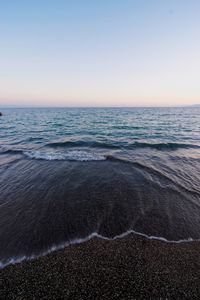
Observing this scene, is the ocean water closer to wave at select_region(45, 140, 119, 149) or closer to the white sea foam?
the white sea foam

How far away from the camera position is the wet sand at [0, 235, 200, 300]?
2.43 m

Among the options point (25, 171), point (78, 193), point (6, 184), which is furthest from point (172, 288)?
point (25, 171)

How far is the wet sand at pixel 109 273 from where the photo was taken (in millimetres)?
2426

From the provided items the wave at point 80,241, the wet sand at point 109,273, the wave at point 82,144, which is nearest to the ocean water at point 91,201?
the wave at point 80,241

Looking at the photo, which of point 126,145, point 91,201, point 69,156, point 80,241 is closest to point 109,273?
point 80,241

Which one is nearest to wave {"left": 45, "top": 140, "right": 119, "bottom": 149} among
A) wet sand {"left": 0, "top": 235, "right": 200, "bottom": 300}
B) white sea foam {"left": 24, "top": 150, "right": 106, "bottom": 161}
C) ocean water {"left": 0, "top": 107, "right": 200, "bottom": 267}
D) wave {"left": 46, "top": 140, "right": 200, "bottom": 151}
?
wave {"left": 46, "top": 140, "right": 200, "bottom": 151}

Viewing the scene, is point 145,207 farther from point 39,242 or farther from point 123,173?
point 39,242

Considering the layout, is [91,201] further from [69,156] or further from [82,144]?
[82,144]

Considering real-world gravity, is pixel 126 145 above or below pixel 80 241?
below

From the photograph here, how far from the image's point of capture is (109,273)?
8.89 ft

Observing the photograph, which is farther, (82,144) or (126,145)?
(82,144)

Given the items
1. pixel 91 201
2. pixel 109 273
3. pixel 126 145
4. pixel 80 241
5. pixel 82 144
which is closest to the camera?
pixel 109 273

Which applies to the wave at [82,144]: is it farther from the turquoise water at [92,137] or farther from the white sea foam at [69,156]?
the white sea foam at [69,156]

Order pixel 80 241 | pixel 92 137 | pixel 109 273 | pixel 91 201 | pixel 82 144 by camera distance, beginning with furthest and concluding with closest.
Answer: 1. pixel 92 137
2. pixel 82 144
3. pixel 91 201
4. pixel 80 241
5. pixel 109 273
